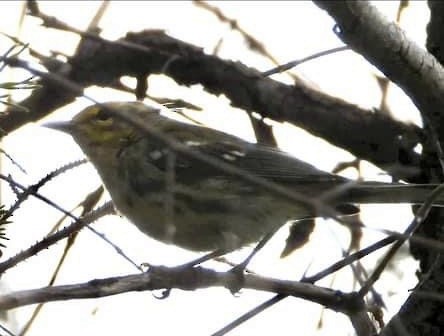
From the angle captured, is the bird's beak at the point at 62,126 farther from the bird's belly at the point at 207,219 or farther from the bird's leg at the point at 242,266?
the bird's leg at the point at 242,266

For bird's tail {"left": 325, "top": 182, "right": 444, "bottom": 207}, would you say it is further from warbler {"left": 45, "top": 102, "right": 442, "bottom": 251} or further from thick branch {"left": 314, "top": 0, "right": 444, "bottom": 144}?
thick branch {"left": 314, "top": 0, "right": 444, "bottom": 144}

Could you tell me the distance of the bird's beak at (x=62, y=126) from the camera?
15.0 feet

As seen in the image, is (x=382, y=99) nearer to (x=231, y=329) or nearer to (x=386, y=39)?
(x=386, y=39)

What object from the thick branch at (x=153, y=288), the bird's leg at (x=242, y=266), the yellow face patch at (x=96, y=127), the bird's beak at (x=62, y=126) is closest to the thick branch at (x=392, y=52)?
the thick branch at (x=153, y=288)

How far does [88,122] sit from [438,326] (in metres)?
1.99

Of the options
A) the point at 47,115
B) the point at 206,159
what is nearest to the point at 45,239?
the point at 206,159

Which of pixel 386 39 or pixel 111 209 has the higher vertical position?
pixel 386 39

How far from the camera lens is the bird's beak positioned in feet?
15.0

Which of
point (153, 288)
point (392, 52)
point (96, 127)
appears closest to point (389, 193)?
point (392, 52)

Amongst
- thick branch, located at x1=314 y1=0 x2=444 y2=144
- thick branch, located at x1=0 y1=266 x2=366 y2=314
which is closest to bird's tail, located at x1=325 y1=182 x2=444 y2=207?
thick branch, located at x1=314 y1=0 x2=444 y2=144

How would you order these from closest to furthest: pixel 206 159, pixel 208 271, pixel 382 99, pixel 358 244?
pixel 206 159, pixel 208 271, pixel 358 244, pixel 382 99

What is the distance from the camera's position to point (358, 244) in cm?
420

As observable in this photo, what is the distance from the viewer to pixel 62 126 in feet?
15.2

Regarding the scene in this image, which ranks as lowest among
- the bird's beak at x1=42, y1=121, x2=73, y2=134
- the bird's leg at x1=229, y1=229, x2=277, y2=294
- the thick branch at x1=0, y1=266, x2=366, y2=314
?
the thick branch at x1=0, y1=266, x2=366, y2=314
